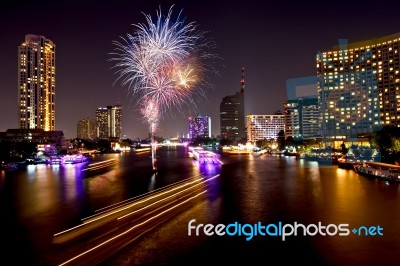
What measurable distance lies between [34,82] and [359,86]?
110 metres

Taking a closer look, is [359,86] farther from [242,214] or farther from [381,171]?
[242,214]

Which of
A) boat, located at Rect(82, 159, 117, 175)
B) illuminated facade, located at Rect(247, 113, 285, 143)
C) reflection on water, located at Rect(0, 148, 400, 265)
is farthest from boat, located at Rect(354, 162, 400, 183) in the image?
illuminated facade, located at Rect(247, 113, 285, 143)

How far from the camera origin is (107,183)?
94.9ft

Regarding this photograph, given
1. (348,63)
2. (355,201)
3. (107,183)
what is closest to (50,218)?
(107,183)

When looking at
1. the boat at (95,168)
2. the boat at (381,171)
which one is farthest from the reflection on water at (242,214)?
the boat at (95,168)

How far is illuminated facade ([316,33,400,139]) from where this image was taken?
9550cm

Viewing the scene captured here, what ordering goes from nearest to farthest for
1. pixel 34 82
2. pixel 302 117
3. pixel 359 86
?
pixel 359 86 < pixel 34 82 < pixel 302 117

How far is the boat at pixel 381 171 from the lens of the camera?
2762 centimetres

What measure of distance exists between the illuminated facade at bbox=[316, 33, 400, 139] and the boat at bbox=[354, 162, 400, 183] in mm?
69399

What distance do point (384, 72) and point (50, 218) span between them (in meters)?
102

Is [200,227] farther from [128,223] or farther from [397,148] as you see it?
[397,148]

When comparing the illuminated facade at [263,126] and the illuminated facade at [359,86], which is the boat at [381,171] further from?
the illuminated facade at [263,126]

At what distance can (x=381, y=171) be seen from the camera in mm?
29812

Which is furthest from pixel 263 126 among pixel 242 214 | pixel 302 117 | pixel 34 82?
pixel 242 214
